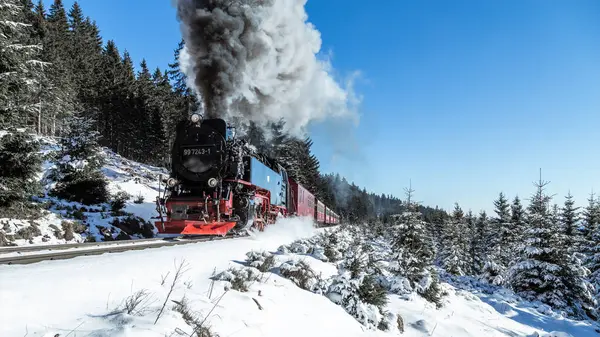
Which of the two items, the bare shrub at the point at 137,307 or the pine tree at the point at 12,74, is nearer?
the bare shrub at the point at 137,307

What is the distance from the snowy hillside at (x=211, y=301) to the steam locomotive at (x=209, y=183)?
191 cm

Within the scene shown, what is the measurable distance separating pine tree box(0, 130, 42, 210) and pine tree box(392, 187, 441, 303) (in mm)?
11874

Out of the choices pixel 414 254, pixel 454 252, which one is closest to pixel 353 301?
pixel 414 254

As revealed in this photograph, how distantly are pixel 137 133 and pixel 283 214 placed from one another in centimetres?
3342

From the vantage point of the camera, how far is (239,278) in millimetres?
5586

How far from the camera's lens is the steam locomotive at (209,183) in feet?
35.9

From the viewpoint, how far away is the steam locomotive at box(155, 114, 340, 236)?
10.9 metres

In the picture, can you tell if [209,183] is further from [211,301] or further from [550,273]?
[550,273]

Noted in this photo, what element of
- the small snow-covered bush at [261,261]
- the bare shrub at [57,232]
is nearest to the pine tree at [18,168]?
the bare shrub at [57,232]

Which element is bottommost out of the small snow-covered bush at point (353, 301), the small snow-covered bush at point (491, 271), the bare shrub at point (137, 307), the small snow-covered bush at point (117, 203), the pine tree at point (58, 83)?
the small snow-covered bush at point (491, 271)

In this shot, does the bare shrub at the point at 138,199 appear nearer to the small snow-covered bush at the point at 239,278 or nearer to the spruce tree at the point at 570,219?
the small snow-covered bush at the point at 239,278

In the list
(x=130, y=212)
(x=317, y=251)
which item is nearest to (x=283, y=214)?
(x=130, y=212)

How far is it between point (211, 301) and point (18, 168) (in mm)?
10451

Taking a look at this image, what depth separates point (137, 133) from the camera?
45094 mm
